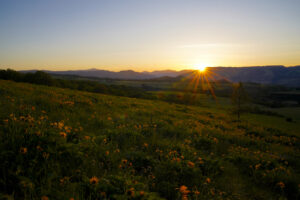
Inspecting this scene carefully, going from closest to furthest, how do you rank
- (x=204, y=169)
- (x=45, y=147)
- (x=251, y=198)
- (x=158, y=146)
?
(x=45, y=147)
(x=251, y=198)
(x=204, y=169)
(x=158, y=146)

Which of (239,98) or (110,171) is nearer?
(110,171)

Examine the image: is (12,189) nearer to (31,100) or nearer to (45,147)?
(45,147)

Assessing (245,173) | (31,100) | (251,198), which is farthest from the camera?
(31,100)

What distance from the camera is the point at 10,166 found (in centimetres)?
260

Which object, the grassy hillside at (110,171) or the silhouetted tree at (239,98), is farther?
the silhouetted tree at (239,98)

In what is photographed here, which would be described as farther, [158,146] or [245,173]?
[158,146]

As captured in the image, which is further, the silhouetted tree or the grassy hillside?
the silhouetted tree

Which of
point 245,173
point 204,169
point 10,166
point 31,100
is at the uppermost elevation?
point 31,100

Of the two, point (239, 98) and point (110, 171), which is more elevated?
point (110, 171)

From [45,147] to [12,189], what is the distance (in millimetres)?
795

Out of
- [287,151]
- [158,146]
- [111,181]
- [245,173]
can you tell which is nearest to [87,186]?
[111,181]

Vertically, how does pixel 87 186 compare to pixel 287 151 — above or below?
above

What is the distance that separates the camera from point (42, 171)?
8.98 ft

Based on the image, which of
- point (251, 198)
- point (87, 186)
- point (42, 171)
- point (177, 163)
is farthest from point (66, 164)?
point (251, 198)
